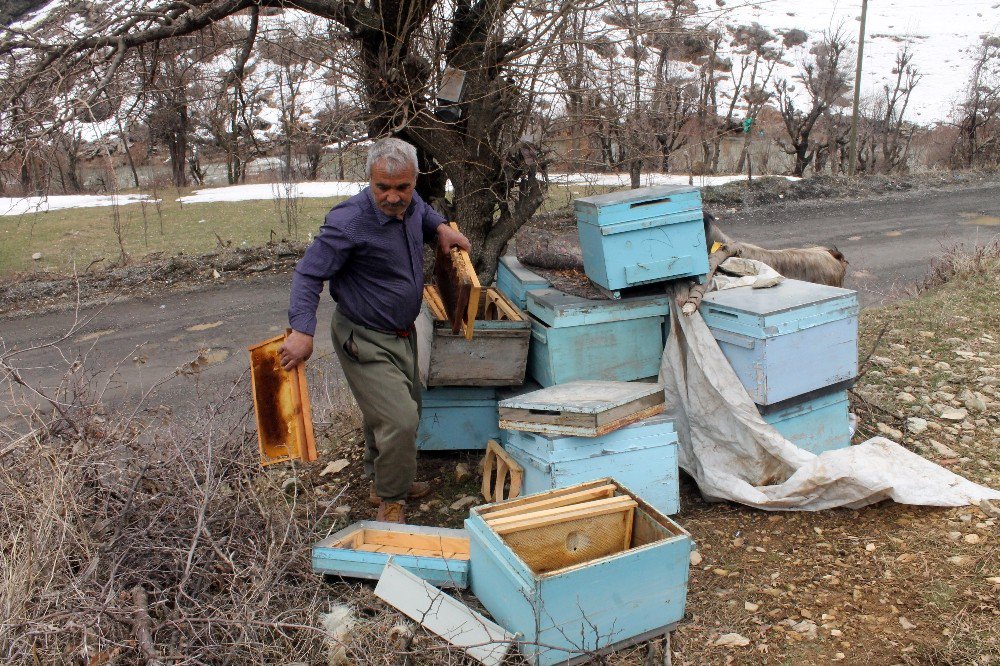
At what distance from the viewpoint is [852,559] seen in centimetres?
365

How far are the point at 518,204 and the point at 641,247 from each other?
1670mm

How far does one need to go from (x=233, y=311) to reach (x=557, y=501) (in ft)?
24.5

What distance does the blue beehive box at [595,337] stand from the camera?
178 inches

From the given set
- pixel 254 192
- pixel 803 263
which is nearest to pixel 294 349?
pixel 803 263

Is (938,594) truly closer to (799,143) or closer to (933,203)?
(933,203)

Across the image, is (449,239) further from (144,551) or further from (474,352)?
(144,551)

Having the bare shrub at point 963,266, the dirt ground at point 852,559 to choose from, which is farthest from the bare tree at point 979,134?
the dirt ground at point 852,559

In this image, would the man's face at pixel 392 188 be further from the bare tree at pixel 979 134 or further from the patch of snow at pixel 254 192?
the bare tree at pixel 979 134

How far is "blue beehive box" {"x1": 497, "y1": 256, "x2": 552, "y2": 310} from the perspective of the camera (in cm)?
507

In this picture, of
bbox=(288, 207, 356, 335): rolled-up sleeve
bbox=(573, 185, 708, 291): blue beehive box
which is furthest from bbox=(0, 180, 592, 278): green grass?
bbox=(288, 207, 356, 335): rolled-up sleeve

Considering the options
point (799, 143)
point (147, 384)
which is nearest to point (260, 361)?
point (147, 384)

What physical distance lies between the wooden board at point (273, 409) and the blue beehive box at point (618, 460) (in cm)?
112

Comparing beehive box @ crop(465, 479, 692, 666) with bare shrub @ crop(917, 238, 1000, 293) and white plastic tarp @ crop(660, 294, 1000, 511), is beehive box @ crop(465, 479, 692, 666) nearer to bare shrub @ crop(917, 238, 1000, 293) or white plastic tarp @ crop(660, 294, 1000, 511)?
white plastic tarp @ crop(660, 294, 1000, 511)

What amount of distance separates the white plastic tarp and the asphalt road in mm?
2928
